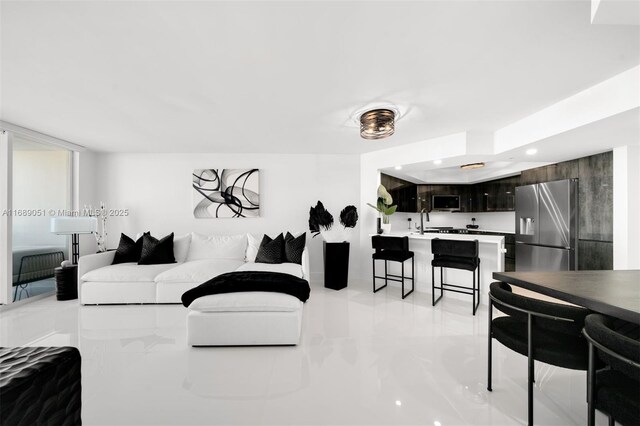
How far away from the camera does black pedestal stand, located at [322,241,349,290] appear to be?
4.15 m

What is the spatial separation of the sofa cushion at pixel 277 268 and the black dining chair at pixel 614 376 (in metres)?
2.81

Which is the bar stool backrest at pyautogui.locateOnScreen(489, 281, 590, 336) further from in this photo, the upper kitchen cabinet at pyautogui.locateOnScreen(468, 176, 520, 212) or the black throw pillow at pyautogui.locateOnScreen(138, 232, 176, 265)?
the upper kitchen cabinet at pyautogui.locateOnScreen(468, 176, 520, 212)

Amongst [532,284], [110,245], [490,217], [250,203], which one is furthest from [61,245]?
[490,217]

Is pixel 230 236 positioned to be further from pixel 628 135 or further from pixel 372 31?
pixel 628 135

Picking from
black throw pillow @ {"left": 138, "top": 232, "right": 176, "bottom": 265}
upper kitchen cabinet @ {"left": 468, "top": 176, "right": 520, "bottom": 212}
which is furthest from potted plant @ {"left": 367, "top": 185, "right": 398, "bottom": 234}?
black throw pillow @ {"left": 138, "top": 232, "right": 176, "bottom": 265}

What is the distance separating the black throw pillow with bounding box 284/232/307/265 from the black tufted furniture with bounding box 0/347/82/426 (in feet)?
9.61

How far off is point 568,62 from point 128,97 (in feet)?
12.9

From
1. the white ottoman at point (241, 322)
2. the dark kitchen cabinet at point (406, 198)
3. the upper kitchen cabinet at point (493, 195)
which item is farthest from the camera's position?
the dark kitchen cabinet at point (406, 198)

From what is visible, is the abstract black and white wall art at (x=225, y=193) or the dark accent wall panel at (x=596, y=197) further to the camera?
the abstract black and white wall art at (x=225, y=193)

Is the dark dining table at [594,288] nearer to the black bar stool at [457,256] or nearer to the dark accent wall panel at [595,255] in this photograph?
the black bar stool at [457,256]

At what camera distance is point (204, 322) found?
2311 mm

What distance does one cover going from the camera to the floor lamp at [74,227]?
3.51 metres

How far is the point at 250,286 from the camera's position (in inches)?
98.2

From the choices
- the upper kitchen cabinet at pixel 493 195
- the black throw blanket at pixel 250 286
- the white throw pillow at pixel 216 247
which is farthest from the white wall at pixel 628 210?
the white throw pillow at pixel 216 247
